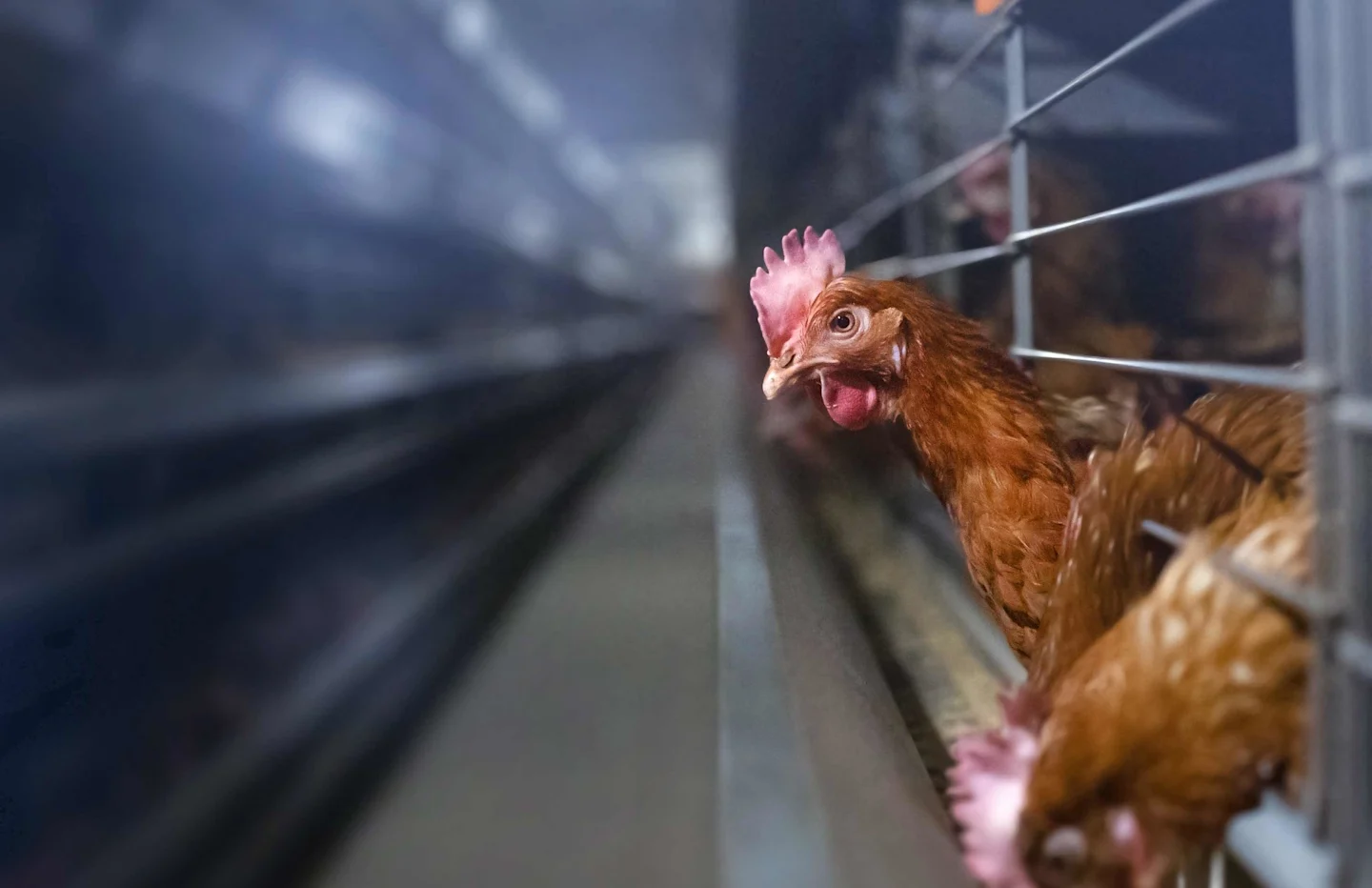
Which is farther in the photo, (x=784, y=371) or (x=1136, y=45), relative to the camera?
(x=784, y=371)

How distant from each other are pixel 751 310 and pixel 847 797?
275 mm

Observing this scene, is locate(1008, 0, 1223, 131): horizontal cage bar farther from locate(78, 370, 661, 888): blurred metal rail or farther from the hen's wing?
locate(78, 370, 661, 888): blurred metal rail

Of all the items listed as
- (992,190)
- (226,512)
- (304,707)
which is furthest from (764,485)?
(226,512)

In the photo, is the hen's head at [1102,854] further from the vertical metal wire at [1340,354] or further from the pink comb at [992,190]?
the pink comb at [992,190]

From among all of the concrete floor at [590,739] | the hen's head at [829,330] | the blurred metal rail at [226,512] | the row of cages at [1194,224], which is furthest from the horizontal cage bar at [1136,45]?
the blurred metal rail at [226,512]

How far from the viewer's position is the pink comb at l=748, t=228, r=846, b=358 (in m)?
0.46

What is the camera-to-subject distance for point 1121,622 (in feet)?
1.09

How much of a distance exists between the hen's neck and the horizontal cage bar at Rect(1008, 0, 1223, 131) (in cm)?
10

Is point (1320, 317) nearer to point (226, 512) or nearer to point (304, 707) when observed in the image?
point (304, 707)

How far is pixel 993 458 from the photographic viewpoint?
435mm

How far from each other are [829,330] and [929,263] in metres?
0.21

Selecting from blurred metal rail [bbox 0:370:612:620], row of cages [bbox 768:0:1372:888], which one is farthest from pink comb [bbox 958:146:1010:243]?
blurred metal rail [bbox 0:370:612:620]

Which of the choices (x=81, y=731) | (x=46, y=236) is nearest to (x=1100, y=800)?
(x=81, y=731)

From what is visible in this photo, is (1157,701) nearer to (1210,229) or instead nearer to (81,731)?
(1210,229)
